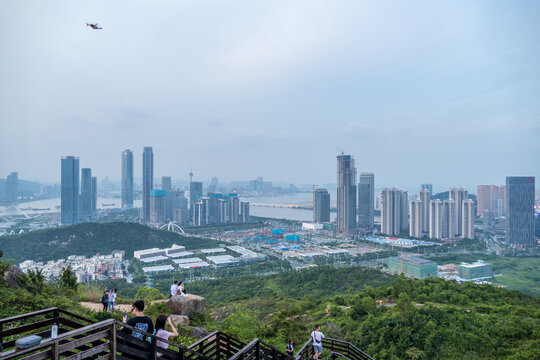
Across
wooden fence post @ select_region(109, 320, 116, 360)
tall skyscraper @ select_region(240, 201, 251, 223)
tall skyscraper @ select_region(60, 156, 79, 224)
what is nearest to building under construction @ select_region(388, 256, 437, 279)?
wooden fence post @ select_region(109, 320, 116, 360)

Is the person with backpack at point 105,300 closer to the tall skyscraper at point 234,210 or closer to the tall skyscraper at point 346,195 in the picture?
the tall skyscraper at point 346,195

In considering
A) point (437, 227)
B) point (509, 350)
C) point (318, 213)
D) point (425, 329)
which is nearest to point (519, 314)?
point (509, 350)

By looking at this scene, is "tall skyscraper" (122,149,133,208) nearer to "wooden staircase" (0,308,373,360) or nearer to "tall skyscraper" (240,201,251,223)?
"tall skyscraper" (240,201,251,223)

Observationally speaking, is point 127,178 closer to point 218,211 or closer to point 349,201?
point 218,211

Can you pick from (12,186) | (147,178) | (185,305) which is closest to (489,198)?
(185,305)

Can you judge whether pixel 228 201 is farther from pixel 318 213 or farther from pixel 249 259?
pixel 249 259

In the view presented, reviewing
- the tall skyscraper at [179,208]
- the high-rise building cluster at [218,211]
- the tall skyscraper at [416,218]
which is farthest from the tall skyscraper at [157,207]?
the tall skyscraper at [416,218]
